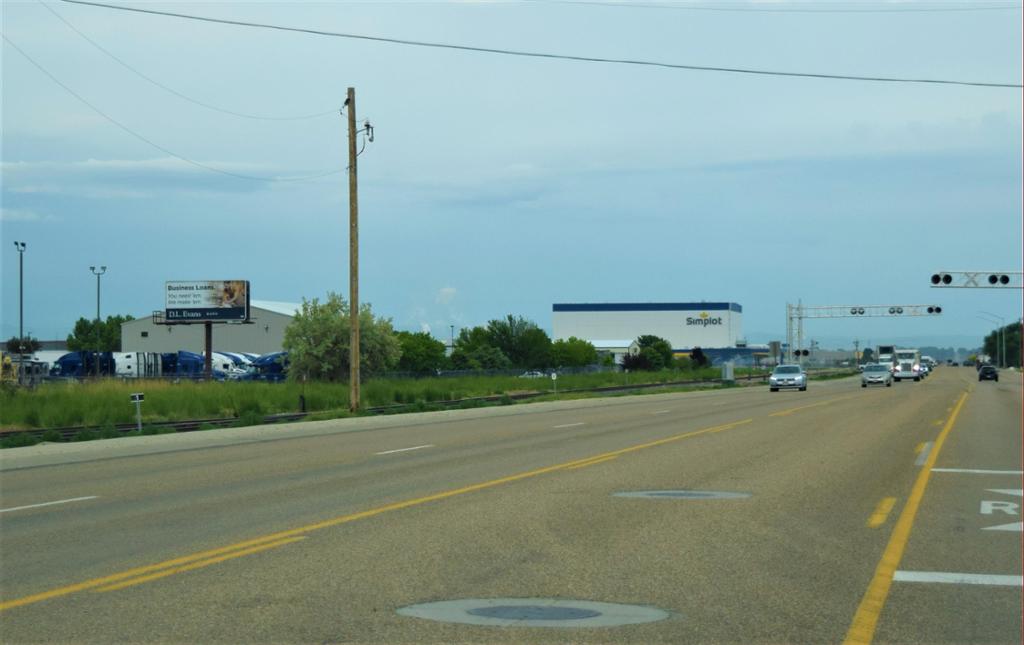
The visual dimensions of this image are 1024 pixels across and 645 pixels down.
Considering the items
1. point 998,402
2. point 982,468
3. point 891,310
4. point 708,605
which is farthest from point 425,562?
point 891,310

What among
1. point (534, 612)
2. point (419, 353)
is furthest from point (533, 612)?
point (419, 353)

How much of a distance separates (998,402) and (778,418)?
18086 millimetres

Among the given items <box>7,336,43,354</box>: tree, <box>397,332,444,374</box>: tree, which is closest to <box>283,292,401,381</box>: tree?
<box>397,332,444,374</box>: tree

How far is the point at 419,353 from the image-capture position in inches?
4171

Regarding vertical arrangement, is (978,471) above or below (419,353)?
below

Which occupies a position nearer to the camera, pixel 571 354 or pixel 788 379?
pixel 788 379

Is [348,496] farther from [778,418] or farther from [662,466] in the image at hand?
[778,418]

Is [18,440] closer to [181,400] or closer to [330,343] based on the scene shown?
[181,400]

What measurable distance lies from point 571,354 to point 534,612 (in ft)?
418

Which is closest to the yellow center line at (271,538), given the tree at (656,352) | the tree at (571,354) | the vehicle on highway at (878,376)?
the vehicle on highway at (878,376)

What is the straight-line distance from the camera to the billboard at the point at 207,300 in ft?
305

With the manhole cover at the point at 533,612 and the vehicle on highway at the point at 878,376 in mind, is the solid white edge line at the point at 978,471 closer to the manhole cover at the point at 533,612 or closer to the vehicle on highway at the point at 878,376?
the manhole cover at the point at 533,612

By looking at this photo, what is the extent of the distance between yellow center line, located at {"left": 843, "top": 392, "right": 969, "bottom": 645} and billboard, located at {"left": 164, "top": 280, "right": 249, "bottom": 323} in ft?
266

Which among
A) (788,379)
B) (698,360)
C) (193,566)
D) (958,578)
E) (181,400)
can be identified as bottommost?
(958,578)
